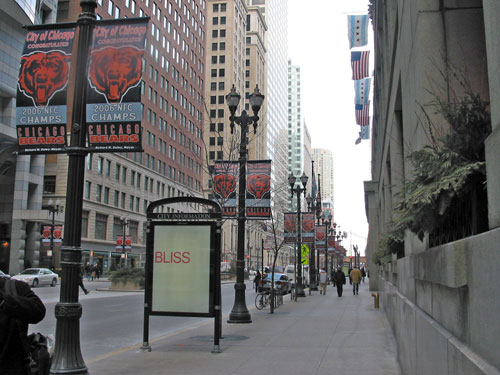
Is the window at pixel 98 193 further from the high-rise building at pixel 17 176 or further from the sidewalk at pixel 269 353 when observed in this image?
the sidewalk at pixel 269 353

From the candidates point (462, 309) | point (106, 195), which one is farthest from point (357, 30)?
point (106, 195)

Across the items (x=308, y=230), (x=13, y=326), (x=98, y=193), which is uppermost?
(x=98, y=193)

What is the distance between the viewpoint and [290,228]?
1331 inches

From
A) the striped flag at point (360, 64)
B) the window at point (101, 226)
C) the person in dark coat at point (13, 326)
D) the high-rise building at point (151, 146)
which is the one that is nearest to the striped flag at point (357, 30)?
the striped flag at point (360, 64)

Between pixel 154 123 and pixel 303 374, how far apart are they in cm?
7570

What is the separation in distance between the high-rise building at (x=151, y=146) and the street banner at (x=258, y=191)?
40.2 metres

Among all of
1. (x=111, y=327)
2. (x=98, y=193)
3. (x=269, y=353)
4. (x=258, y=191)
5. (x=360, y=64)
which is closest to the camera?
(x=269, y=353)

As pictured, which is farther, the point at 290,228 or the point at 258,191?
the point at 290,228

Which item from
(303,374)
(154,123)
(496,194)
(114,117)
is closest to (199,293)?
(303,374)

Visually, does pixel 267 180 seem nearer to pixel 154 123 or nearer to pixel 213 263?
pixel 213 263

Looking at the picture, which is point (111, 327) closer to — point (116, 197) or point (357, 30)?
point (357, 30)

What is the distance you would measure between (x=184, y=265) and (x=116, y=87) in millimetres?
4483

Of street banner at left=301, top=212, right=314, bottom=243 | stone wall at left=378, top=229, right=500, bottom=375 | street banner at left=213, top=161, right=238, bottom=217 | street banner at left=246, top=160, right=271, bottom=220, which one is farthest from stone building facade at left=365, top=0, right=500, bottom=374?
street banner at left=301, top=212, right=314, bottom=243

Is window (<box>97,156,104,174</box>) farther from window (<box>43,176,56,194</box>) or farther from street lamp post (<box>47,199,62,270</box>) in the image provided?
street lamp post (<box>47,199,62,270</box>)
